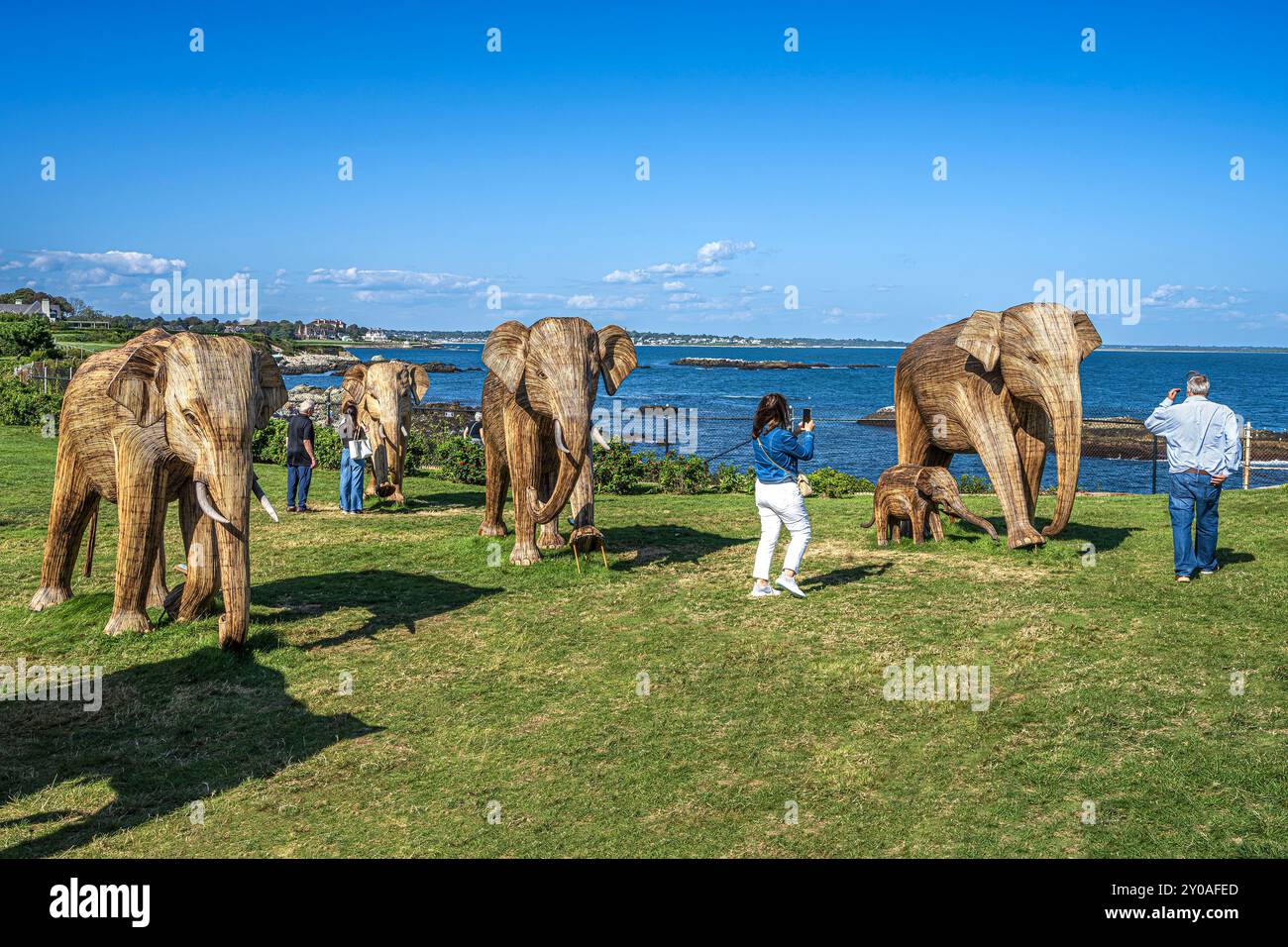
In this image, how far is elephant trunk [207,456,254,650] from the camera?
24.1 ft

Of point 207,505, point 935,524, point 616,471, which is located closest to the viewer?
point 207,505

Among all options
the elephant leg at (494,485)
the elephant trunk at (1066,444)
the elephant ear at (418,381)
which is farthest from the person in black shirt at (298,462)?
the elephant trunk at (1066,444)

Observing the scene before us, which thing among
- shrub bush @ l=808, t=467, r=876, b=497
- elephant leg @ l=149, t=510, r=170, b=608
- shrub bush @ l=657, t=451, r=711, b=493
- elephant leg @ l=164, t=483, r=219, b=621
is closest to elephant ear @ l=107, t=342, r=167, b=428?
elephant leg @ l=164, t=483, r=219, b=621

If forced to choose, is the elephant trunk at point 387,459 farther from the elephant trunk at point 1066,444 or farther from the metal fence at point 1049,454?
the elephant trunk at point 1066,444

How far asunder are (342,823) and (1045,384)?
8.77 meters

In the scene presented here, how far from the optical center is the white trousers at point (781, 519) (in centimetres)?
950

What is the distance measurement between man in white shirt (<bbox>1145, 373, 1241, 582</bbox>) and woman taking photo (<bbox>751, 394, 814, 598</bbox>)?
11.7 ft

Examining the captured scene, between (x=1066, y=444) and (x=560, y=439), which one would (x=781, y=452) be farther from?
(x=1066, y=444)

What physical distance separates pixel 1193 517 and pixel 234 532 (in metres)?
9.30

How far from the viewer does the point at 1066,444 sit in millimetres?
10602

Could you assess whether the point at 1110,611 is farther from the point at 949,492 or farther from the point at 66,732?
the point at 66,732

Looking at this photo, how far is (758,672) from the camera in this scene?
301 inches

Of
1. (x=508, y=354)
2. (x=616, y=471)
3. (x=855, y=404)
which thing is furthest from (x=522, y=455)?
(x=855, y=404)

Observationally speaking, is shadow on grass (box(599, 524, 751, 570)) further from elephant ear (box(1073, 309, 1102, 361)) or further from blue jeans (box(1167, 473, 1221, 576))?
blue jeans (box(1167, 473, 1221, 576))
